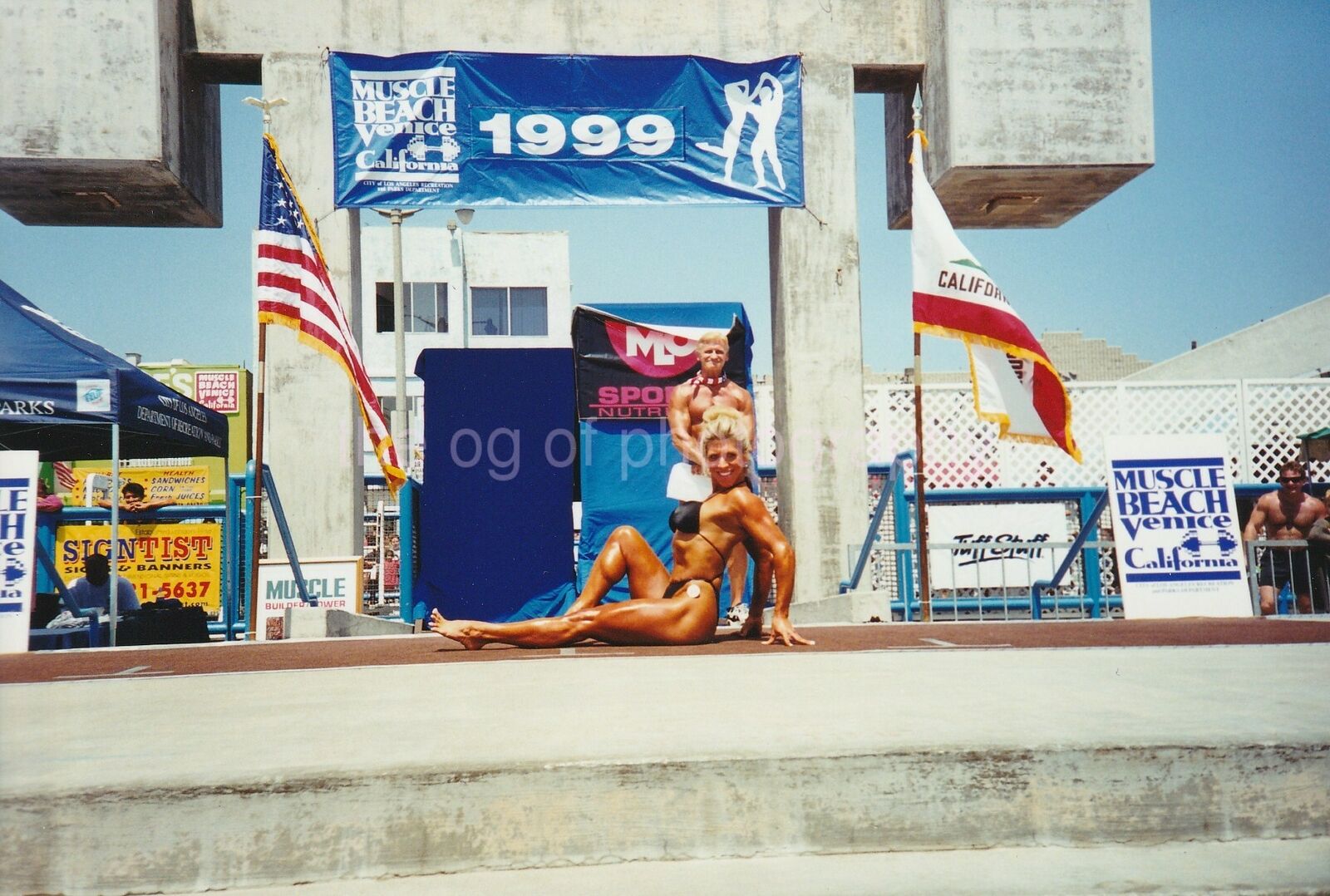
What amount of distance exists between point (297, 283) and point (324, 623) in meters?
2.96

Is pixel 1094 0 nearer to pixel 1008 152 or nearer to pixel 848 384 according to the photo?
pixel 1008 152

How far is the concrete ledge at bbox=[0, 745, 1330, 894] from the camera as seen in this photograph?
2852 mm

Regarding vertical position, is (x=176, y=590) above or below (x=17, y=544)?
below

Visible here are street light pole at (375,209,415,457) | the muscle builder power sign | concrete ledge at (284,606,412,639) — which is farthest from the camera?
street light pole at (375,209,415,457)

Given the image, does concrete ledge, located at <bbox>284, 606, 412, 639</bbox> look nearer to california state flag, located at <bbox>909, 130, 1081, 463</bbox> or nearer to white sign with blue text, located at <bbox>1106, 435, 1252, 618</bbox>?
california state flag, located at <bbox>909, 130, 1081, 463</bbox>

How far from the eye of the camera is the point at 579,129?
11586mm

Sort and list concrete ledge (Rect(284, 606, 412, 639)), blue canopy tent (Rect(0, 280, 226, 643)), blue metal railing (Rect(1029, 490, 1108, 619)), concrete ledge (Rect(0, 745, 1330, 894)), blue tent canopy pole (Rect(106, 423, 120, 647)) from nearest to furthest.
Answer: concrete ledge (Rect(0, 745, 1330, 894)) → blue canopy tent (Rect(0, 280, 226, 643)) → blue tent canopy pole (Rect(106, 423, 120, 647)) → concrete ledge (Rect(284, 606, 412, 639)) → blue metal railing (Rect(1029, 490, 1108, 619))

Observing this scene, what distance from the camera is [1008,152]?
1155 centimetres

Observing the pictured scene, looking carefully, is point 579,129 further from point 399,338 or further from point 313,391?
point 399,338

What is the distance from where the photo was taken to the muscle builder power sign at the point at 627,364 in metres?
→ 11.8

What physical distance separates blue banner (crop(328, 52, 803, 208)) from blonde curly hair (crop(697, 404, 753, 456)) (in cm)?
596

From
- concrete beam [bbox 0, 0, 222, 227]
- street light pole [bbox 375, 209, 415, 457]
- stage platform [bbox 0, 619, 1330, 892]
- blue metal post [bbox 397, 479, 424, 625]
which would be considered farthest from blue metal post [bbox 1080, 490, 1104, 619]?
street light pole [bbox 375, 209, 415, 457]

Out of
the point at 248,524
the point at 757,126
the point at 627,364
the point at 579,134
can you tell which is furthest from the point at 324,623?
the point at 757,126

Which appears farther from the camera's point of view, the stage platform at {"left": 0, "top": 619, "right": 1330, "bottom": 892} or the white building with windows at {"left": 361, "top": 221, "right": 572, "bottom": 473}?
the white building with windows at {"left": 361, "top": 221, "right": 572, "bottom": 473}
